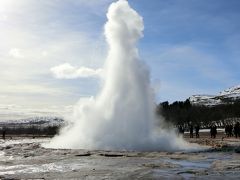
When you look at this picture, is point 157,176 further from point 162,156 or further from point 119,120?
point 119,120

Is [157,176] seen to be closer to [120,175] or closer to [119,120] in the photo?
[120,175]

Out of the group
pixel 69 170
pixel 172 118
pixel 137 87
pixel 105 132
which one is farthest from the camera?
pixel 172 118

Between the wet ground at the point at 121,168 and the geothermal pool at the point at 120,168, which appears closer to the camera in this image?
the wet ground at the point at 121,168

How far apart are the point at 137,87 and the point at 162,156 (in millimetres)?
13571

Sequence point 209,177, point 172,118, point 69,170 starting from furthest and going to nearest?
point 172,118, point 69,170, point 209,177

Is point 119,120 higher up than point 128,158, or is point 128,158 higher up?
point 119,120

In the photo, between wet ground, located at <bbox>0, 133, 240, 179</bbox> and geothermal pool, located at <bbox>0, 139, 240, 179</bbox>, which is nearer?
wet ground, located at <bbox>0, 133, 240, 179</bbox>

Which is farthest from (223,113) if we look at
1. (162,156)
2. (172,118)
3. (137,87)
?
(162,156)

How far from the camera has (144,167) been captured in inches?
812

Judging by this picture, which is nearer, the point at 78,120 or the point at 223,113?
the point at 78,120

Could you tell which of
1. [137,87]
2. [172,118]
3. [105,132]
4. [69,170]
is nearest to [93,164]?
[69,170]

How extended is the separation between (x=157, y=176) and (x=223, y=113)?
138 metres

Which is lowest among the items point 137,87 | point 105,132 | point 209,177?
point 209,177

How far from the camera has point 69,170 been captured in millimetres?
20062
